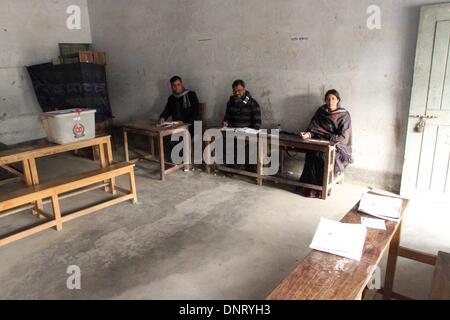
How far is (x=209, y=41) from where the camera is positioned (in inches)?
192

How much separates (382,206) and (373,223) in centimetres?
22

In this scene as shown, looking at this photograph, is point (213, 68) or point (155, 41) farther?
point (155, 41)

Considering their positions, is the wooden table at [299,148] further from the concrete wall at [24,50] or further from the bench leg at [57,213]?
the concrete wall at [24,50]

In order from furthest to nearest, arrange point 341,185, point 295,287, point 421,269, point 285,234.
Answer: point 341,185 → point 285,234 → point 421,269 → point 295,287

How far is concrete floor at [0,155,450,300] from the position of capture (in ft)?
7.66

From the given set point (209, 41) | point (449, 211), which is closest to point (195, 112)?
point (209, 41)

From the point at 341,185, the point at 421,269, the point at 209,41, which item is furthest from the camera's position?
the point at 209,41

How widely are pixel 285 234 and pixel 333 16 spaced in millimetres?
2483

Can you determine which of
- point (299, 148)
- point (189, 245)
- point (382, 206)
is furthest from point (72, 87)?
point (382, 206)

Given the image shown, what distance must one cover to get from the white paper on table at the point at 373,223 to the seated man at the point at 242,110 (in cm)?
274

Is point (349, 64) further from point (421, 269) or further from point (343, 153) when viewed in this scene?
point (421, 269)

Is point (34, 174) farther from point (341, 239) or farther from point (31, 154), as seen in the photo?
point (341, 239)

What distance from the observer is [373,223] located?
6.14 ft

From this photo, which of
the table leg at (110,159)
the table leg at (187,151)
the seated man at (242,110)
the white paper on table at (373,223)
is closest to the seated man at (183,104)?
the table leg at (187,151)
